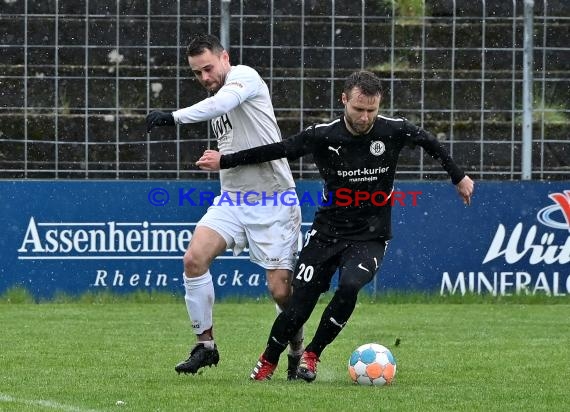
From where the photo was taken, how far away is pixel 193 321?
858 cm

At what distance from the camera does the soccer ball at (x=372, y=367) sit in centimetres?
795

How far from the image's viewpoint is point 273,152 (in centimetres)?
836

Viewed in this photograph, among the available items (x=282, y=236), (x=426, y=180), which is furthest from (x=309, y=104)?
(x=282, y=236)

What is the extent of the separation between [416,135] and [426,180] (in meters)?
6.69

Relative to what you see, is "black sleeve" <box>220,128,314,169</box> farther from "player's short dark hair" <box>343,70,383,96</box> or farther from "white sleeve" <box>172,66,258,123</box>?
"player's short dark hair" <box>343,70,383,96</box>

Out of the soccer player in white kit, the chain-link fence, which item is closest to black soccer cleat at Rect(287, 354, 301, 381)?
the soccer player in white kit

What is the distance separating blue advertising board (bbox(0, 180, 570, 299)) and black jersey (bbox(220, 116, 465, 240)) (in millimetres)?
6243

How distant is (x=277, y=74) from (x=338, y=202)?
6.60m

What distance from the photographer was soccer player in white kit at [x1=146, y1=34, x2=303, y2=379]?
8.48 metres

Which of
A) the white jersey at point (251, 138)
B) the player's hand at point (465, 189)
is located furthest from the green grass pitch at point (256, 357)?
the white jersey at point (251, 138)

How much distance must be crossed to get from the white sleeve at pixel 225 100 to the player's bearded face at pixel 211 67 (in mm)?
62

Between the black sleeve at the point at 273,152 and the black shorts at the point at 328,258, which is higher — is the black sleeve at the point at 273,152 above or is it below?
above

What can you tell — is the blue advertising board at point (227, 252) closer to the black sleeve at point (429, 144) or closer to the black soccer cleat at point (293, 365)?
the black soccer cleat at point (293, 365)

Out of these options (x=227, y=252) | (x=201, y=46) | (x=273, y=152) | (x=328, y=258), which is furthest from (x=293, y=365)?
(x=227, y=252)
